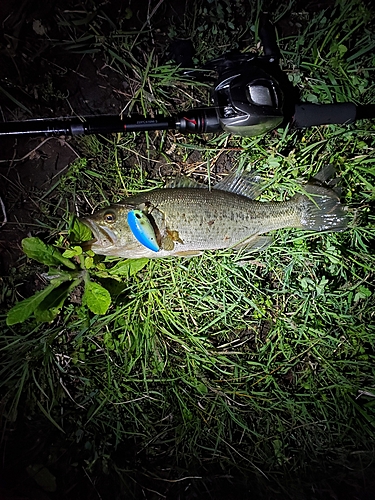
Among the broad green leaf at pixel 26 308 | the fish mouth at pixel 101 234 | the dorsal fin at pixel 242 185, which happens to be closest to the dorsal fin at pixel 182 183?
the dorsal fin at pixel 242 185

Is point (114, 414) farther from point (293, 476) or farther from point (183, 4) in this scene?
point (183, 4)

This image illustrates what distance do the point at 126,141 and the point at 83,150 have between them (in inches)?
13.9

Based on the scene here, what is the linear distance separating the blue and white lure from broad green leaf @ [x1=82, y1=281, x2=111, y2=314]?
1.56 ft

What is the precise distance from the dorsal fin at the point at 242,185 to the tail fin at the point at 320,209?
1.10 feet

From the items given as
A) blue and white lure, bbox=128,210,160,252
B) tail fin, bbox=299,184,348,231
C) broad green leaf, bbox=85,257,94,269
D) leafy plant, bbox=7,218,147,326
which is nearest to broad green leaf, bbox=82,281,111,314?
leafy plant, bbox=7,218,147,326

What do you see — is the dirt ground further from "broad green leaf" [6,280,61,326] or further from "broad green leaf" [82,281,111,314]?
"broad green leaf" [82,281,111,314]

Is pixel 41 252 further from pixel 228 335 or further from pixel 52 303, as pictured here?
pixel 228 335

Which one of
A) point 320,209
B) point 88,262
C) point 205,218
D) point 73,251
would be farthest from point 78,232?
point 320,209

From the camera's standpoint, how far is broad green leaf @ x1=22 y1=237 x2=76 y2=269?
8.12 ft

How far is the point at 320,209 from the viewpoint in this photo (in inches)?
101

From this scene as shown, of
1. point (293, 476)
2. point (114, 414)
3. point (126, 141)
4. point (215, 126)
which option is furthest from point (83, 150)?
point (293, 476)

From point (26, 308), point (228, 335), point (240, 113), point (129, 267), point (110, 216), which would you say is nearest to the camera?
point (240, 113)

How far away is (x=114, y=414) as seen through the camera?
286cm

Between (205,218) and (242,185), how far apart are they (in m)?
0.48
